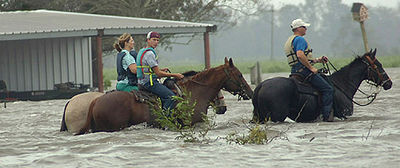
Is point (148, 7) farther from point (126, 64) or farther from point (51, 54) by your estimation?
point (126, 64)

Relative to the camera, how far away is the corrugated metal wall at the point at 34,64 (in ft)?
83.3

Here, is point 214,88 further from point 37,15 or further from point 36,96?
point 37,15

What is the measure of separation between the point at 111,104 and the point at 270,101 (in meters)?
2.39

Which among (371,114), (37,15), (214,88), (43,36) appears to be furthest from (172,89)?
(37,15)

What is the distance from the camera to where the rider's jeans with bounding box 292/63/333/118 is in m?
12.3

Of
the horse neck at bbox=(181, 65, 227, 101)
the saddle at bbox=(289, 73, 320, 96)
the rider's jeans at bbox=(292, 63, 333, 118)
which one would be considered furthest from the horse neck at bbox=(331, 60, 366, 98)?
the horse neck at bbox=(181, 65, 227, 101)

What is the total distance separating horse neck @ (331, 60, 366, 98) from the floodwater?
484 mm

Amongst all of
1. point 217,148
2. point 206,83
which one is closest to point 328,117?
point 206,83

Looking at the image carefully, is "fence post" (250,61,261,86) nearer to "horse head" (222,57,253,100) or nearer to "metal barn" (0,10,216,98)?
"metal barn" (0,10,216,98)

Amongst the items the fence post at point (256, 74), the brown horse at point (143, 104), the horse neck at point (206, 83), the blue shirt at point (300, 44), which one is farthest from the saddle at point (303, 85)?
the fence post at point (256, 74)

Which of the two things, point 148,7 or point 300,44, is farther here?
point 148,7

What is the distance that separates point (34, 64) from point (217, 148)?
16876mm

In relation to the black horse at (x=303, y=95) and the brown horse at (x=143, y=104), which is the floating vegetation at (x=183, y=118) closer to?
the brown horse at (x=143, y=104)

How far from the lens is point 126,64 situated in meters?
12.0
